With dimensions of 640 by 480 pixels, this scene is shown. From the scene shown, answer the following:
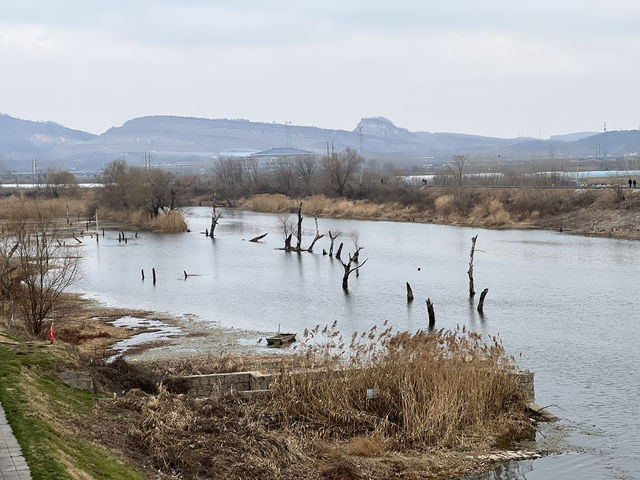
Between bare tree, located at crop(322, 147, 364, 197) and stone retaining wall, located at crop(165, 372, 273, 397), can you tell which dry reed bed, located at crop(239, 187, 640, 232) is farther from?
stone retaining wall, located at crop(165, 372, 273, 397)

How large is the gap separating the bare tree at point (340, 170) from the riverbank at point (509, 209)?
3544mm

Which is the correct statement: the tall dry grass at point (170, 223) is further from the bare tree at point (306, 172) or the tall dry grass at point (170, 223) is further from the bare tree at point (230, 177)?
the bare tree at point (230, 177)

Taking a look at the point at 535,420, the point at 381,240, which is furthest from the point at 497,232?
the point at 535,420

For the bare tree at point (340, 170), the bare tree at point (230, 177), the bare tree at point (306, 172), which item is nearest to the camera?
the bare tree at point (340, 170)

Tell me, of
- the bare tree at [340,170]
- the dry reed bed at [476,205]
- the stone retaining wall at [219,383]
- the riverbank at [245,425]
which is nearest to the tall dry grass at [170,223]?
the dry reed bed at [476,205]

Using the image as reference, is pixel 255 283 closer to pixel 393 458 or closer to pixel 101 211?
pixel 393 458

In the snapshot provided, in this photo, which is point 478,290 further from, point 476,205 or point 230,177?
point 230,177

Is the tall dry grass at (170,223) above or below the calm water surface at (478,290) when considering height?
above

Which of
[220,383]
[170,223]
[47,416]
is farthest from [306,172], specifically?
[47,416]

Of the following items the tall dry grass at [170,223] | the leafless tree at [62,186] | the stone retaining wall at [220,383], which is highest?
the leafless tree at [62,186]

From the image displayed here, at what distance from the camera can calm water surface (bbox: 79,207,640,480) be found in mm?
21094

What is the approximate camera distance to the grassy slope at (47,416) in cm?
1174

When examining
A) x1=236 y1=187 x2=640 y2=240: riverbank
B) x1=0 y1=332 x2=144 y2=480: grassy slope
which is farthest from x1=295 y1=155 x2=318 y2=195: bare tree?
x1=0 y1=332 x2=144 y2=480: grassy slope

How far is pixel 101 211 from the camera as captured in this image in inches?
3661
